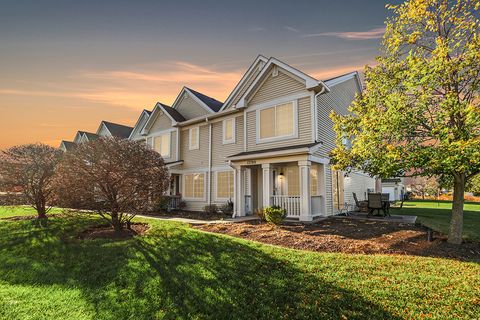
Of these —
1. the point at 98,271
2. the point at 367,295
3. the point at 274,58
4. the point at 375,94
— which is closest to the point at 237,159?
the point at 274,58

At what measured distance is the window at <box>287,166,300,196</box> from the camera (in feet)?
45.4

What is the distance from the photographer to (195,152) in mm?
18484

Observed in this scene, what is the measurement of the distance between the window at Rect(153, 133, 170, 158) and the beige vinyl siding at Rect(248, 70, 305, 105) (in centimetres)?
893

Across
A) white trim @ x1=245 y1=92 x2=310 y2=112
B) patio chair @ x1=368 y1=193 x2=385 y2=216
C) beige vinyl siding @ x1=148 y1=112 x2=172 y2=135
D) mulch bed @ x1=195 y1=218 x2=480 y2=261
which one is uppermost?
beige vinyl siding @ x1=148 y1=112 x2=172 y2=135

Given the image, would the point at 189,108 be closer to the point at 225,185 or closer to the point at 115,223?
the point at 225,185

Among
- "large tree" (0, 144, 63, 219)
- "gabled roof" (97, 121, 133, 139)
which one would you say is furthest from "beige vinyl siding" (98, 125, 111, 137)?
"large tree" (0, 144, 63, 219)

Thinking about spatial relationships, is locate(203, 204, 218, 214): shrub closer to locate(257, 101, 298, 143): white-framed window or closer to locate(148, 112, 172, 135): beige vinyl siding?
locate(257, 101, 298, 143): white-framed window

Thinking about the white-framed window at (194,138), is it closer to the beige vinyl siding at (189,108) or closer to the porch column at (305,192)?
the beige vinyl siding at (189,108)

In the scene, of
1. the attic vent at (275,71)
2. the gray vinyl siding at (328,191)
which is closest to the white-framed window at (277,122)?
the attic vent at (275,71)

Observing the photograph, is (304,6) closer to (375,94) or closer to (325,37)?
(325,37)

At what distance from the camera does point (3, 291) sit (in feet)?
16.7

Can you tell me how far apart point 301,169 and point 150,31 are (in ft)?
30.6

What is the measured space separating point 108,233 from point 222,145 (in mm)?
9131

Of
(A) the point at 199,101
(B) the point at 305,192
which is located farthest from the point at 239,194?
(A) the point at 199,101
